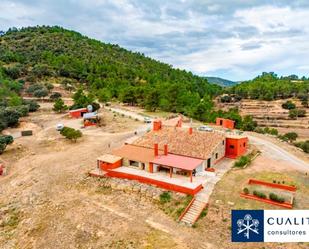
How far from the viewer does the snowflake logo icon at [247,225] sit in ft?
63.3

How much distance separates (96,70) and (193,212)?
87703mm

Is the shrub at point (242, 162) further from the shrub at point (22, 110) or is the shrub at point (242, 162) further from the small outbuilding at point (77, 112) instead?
the shrub at point (22, 110)

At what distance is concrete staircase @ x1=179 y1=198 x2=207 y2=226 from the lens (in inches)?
938

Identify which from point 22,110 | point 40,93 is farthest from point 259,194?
point 40,93

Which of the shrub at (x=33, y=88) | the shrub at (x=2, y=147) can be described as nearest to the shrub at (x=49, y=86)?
the shrub at (x=33, y=88)

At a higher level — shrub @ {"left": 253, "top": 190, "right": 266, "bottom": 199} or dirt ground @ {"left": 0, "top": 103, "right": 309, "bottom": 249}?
shrub @ {"left": 253, "top": 190, "right": 266, "bottom": 199}

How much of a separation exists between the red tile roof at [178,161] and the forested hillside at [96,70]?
2980 centimetres

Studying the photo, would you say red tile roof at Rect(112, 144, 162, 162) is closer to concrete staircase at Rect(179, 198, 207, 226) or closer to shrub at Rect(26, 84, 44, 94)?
concrete staircase at Rect(179, 198, 207, 226)

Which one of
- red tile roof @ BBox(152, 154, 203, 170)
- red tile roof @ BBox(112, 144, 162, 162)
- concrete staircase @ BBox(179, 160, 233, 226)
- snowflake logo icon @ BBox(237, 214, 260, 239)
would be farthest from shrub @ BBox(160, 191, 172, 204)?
snowflake logo icon @ BBox(237, 214, 260, 239)

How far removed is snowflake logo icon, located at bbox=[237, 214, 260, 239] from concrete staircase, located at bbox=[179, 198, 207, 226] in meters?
4.61

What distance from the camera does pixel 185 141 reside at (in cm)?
3544

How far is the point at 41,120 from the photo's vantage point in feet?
200

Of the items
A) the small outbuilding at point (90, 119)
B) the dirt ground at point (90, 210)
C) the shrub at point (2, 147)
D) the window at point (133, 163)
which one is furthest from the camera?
the small outbuilding at point (90, 119)

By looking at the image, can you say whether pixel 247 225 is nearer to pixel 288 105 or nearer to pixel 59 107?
pixel 59 107
